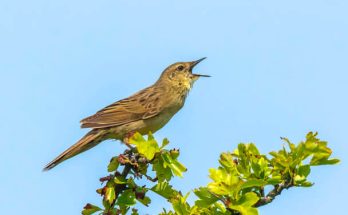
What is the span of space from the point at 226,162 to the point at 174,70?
6536mm

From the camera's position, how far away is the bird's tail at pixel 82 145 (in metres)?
7.25

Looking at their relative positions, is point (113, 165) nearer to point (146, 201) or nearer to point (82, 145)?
point (146, 201)

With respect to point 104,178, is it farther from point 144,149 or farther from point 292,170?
point 292,170

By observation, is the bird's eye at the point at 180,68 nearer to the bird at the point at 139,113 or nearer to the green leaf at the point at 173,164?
the bird at the point at 139,113

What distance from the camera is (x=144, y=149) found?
4605mm

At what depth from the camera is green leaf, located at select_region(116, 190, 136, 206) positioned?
456cm

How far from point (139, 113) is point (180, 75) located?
64.3 inches

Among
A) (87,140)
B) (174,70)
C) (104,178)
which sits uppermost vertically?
(174,70)

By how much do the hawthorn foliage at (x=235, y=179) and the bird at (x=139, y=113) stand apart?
9.25ft

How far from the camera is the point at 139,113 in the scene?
894 centimetres

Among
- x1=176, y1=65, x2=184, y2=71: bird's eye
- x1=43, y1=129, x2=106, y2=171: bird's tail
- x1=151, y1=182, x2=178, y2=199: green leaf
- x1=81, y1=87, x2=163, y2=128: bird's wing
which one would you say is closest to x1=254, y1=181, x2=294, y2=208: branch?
x1=151, y1=182, x2=178, y2=199: green leaf

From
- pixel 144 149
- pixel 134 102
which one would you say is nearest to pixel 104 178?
pixel 144 149

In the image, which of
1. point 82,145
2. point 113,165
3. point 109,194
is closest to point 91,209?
point 109,194

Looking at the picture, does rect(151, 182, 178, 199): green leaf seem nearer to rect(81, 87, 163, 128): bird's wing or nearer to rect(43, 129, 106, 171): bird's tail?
rect(43, 129, 106, 171): bird's tail
